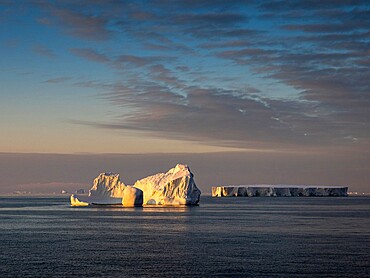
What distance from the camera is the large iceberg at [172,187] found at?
9325 cm

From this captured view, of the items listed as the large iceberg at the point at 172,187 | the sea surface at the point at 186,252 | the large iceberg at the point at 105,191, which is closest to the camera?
the sea surface at the point at 186,252

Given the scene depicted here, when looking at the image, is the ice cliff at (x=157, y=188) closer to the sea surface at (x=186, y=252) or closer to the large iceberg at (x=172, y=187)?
the large iceberg at (x=172, y=187)

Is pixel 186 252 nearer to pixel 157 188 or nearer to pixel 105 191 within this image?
pixel 157 188

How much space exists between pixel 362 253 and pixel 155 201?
7098cm

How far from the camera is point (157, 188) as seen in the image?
9700 centimetres

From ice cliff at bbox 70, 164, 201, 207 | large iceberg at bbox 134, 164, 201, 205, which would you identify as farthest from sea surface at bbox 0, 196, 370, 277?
ice cliff at bbox 70, 164, 201, 207

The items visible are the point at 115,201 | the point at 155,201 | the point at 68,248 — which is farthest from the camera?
the point at 115,201

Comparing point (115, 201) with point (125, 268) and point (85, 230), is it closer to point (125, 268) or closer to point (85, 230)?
point (85, 230)

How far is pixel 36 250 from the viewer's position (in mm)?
36125

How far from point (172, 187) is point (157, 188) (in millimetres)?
2661

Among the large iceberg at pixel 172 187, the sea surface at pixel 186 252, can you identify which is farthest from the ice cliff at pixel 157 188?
the sea surface at pixel 186 252

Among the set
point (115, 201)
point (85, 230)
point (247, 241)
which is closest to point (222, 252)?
point (247, 241)

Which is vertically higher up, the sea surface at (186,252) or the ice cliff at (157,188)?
the ice cliff at (157,188)

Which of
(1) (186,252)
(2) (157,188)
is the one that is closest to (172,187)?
Result: (2) (157,188)
